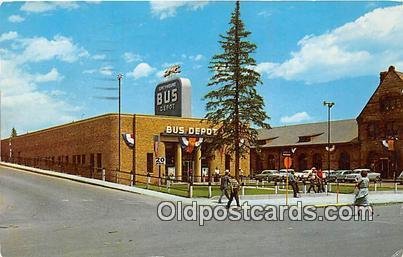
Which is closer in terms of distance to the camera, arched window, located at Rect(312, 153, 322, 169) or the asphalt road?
the asphalt road

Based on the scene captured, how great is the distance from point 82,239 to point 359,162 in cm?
4966

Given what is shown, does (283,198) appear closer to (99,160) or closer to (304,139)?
(99,160)

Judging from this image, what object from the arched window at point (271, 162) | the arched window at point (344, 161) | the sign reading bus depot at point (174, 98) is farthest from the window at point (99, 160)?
the arched window at point (271, 162)

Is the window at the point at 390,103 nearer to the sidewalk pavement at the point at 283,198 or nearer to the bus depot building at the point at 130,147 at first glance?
the sidewalk pavement at the point at 283,198

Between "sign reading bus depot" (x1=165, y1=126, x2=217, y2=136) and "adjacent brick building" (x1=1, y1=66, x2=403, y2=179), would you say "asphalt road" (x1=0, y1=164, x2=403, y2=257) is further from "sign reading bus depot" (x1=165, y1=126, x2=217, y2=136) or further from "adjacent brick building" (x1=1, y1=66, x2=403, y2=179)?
"sign reading bus depot" (x1=165, y1=126, x2=217, y2=136)

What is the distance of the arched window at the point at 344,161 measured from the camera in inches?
2451

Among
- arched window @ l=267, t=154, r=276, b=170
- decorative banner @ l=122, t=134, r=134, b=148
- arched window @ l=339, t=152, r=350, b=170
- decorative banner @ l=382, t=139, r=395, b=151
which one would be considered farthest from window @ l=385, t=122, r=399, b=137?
arched window @ l=267, t=154, r=276, b=170

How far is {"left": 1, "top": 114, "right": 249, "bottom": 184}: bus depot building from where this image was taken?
127 feet

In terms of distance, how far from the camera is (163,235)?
13109 mm

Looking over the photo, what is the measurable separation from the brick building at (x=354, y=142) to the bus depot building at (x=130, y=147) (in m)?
4.72

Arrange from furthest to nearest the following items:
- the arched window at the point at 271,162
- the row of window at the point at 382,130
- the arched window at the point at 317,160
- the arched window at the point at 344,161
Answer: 1. the arched window at the point at 271,162
2. the arched window at the point at 317,160
3. the arched window at the point at 344,161
4. the row of window at the point at 382,130

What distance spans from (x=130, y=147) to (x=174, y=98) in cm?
553

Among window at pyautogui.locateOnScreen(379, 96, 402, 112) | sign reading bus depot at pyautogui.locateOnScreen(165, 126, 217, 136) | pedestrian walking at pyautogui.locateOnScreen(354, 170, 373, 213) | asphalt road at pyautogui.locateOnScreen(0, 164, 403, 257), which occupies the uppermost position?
window at pyautogui.locateOnScreen(379, 96, 402, 112)

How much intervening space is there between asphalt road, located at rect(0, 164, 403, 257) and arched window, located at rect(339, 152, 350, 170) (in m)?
42.9
